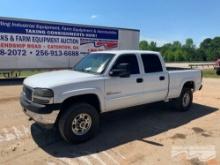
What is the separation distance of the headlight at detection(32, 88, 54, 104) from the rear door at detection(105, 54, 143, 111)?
4.37ft

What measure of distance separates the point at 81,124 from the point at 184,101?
4.09 metres

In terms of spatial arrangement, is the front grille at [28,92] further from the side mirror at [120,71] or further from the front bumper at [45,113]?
the side mirror at [120,71]

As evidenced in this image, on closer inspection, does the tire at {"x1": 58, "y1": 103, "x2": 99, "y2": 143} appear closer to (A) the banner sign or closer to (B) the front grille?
(B) the front grille

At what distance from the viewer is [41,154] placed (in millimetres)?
4918

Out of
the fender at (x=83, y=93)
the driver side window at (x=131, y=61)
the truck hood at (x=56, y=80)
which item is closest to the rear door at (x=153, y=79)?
the driver side window at (x=131, y=61)

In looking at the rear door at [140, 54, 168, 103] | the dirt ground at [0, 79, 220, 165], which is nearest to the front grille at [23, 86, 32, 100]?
the dirt ground at [0, 79, 220, 165]

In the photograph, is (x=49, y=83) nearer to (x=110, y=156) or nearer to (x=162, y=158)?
(x=110, y=156)

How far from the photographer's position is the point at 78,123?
5.41 metres

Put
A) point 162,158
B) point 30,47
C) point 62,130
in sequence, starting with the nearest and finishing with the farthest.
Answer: point 162,158, point 62,130, point 30,47

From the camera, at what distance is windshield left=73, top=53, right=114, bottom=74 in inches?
239

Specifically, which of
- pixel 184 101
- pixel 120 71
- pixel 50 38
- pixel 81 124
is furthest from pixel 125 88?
pixel 50 38

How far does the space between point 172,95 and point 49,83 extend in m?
3.94

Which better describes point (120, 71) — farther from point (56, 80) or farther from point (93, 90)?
point (56, 80)

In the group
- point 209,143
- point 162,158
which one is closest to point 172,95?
point 209,143
